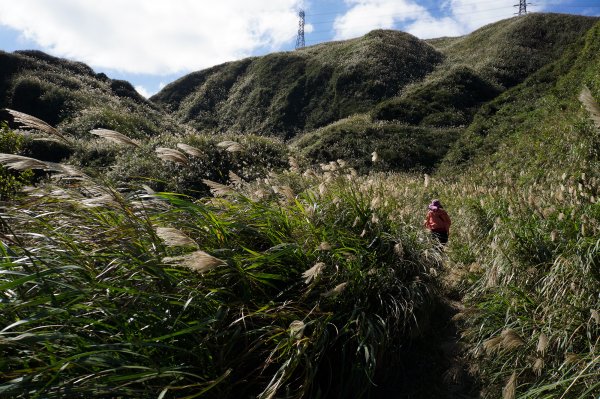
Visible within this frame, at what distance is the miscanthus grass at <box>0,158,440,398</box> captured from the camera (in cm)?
250

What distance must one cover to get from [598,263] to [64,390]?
4405 millimetres

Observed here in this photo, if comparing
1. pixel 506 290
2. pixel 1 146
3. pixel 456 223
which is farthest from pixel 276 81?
pixel 506 290

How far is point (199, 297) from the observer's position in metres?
3.13

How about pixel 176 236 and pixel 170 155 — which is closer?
pixel 176 236

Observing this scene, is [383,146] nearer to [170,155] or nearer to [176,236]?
[170,155]

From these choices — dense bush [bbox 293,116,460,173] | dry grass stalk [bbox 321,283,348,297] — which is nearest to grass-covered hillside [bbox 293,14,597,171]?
dense bush [bbox 293,116,460,173]

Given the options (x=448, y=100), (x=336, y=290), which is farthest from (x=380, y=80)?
(x=336, y=290)

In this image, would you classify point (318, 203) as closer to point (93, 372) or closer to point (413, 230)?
point (413, 230)

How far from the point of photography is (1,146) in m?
11.3

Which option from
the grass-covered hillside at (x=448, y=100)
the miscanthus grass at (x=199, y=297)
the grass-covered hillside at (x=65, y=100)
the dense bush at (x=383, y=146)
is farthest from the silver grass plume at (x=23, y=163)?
the grass-covered hillside at (x=448, y=100)

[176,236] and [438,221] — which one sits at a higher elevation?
[176,236]

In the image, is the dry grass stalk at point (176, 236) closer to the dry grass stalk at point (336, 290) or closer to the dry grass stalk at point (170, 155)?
the dry grass stalk at point (170, 155)

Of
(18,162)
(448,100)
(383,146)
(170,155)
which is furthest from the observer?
(448,100)

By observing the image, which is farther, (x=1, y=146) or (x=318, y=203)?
(x=1, y=146)
